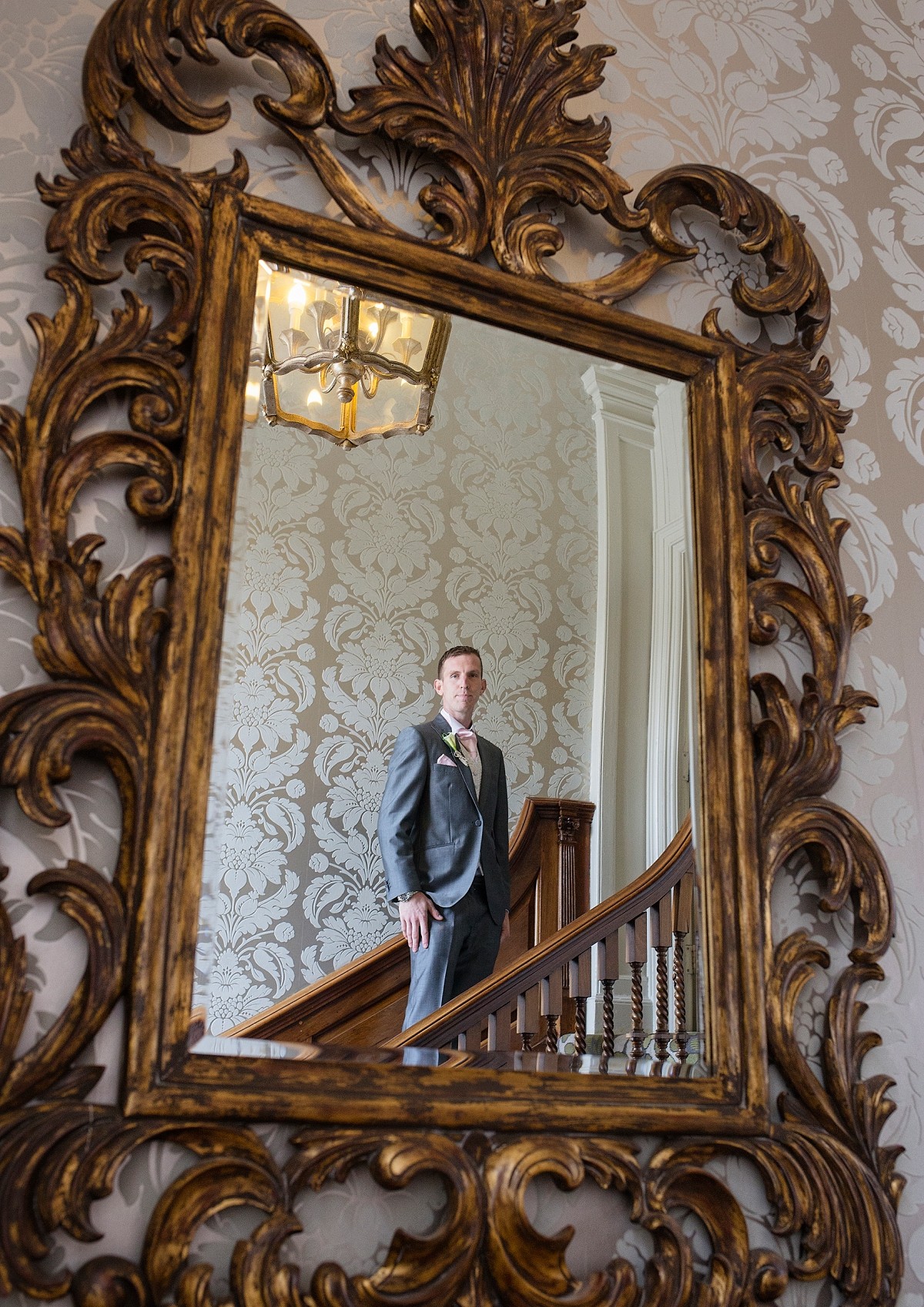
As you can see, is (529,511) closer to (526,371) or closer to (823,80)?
(526,371)

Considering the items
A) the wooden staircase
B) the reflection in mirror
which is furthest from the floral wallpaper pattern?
the wooden staircase

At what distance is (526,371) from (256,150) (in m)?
0.34

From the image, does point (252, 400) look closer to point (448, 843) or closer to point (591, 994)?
point (448, 843)

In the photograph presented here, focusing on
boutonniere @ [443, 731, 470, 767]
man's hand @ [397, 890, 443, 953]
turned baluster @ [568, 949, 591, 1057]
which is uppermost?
boutonniere @ [443, 731, 470, 767]

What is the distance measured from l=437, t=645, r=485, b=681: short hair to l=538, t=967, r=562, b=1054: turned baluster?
0.29 metres

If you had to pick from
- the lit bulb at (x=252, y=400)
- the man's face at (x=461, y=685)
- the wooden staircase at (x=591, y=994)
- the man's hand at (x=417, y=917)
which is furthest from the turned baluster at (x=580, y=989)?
the lit bulb at (x=252, y=400)

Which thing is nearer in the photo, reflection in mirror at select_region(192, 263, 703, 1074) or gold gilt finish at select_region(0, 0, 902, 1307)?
gold gilt finish at select_region(0, 0, 902, 1307)

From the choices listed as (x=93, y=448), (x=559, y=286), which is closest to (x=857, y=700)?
(x=559, y=286)

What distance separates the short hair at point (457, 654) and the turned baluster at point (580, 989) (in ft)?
0.94

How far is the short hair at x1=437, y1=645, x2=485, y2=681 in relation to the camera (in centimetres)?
110

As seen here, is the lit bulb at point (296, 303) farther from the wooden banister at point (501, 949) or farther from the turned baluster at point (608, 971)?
the turned baluster at point (608, 971)

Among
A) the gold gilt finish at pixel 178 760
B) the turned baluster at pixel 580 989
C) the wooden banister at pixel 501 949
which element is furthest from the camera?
the turned baluster at pixel 580 989

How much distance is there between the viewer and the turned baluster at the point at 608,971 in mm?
1100

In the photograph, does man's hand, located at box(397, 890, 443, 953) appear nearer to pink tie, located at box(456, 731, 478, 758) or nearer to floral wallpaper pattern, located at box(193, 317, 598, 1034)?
floral wallpaper pattern, located at box(193, 317, 598, 1034)
